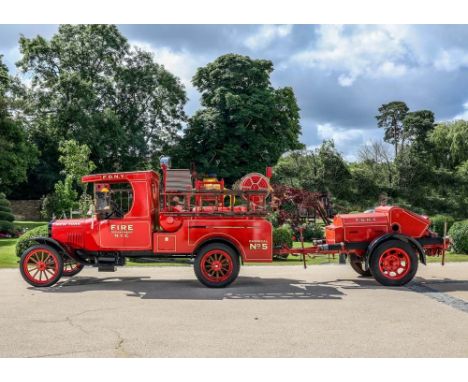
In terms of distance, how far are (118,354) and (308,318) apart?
10.5 ft

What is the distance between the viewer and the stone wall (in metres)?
46.3

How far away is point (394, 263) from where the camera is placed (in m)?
11.2

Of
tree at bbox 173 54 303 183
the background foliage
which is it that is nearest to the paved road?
the background foliage

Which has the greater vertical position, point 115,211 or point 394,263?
point 115,211

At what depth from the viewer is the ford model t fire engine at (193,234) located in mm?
11000

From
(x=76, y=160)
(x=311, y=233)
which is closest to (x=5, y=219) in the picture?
(x=76, y=160)

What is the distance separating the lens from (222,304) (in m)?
9.23

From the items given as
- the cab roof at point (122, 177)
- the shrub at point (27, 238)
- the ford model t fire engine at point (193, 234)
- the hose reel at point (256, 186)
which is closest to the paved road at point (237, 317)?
the ford model t fire engine at point (193, 234)

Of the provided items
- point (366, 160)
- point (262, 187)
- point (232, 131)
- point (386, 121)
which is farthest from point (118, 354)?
point (386, 121)

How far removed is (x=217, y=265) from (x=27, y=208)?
1593 inches

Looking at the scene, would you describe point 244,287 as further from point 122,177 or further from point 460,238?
point 460,238

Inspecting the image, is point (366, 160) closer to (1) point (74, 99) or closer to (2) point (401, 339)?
(1) point (74, 99)

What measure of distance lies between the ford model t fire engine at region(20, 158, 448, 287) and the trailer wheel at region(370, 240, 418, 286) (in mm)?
21

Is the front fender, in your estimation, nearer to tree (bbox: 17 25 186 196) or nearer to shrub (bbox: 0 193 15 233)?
shrub (bbox: 0 193 15 233)
